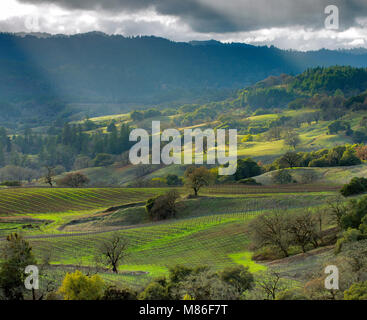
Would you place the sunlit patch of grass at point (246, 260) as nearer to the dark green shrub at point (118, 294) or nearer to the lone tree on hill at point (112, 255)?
the lone tree on hill at point (112, 255)

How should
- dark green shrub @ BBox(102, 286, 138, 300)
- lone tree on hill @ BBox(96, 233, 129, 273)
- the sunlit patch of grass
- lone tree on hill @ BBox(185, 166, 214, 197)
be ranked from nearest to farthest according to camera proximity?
dark green shrub @ BBox(102, 286, 138, 300), the sunlit patch of grass, lone tree on hill @ BBox(96, 233, 129, 273), lone tree on hill @ BBox(185, 166, 214, 197)

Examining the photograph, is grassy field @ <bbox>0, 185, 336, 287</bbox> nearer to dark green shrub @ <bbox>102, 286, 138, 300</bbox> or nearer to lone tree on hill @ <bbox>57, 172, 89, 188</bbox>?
dark green shrub @ <bbox>102, 286, 138, 300</bbox>

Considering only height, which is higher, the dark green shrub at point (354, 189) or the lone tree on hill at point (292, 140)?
the lone tree on hill at point (292, 140)

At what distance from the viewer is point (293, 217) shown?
48469 mm

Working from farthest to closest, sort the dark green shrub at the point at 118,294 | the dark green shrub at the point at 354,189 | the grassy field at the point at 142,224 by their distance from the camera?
the dark green shrub at the point at 354,189 < the grassy field at the point at 142,224 < the dark green shrub at the point at 118,294

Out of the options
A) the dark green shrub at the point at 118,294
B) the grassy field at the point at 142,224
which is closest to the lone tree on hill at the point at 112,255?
the grassy field at the point at 142,224

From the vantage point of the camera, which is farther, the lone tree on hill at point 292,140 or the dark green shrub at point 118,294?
the lone tree on hill at point 292,140

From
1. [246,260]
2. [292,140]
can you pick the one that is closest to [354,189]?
[246,260]

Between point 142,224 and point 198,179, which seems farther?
point 198,179

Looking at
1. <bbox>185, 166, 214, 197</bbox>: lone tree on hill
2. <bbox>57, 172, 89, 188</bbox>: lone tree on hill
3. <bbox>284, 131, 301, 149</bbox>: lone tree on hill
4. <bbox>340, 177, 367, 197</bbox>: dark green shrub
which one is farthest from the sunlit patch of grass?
<bbox>284, 131, 301, 149</bbox>: lone tree on hill

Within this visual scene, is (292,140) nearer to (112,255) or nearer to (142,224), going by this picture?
(142,224)

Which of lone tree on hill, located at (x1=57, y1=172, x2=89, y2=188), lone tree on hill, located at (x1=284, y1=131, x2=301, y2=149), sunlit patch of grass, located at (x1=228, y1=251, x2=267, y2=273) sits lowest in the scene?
sunlit patch of grass, located at (x1=228, y1=251, x2=267, y2=273)
